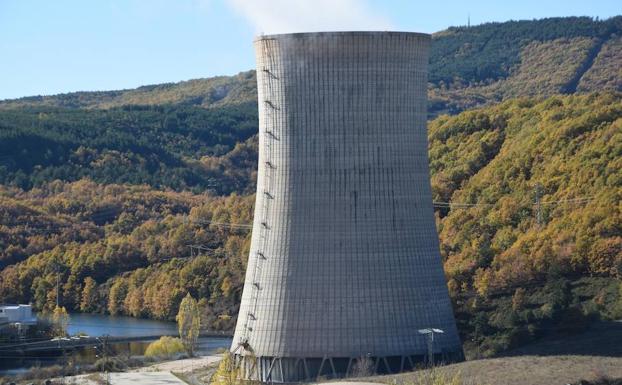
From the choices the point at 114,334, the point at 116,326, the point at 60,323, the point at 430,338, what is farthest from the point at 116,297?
the point at 430,338

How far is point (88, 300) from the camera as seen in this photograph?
245 ft

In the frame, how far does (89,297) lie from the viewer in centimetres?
7475

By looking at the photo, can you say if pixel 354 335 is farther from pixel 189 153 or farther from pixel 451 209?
pixel 189 153

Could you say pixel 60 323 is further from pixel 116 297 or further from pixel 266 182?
pixel 266 182

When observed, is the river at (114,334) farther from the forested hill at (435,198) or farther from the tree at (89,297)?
the forested hill at (435,198)

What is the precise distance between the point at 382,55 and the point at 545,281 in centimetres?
1605

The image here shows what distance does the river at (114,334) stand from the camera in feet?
158

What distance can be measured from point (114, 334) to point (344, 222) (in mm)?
27341

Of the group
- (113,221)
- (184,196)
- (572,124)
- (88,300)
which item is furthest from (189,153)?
(572,124)

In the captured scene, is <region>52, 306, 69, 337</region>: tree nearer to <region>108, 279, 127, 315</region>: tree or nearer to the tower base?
<region>108, 279, 127, 315</region>: tree

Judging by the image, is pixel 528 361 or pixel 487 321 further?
pixel 487 321

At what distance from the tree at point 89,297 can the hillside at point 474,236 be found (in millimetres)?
88

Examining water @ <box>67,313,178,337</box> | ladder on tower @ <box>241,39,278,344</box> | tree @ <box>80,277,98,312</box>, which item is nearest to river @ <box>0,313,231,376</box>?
water @ <box>67,313,178,337</box>

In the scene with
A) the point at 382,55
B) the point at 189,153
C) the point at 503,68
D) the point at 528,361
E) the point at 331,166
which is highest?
the point at 503,68
